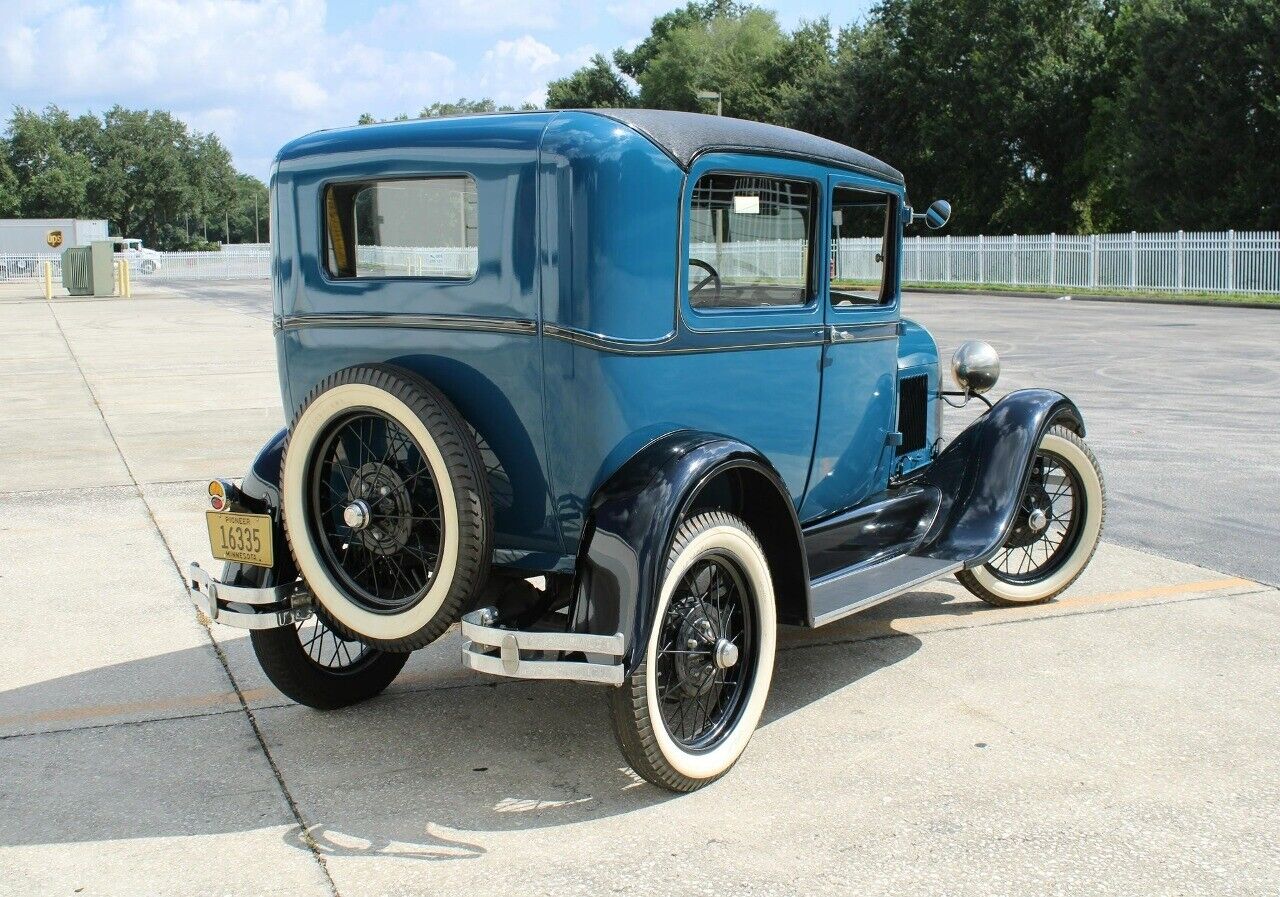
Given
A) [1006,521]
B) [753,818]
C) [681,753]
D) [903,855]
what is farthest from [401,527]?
[1006,521]

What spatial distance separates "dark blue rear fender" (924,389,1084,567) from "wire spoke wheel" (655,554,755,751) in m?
1.18

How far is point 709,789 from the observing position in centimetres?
363

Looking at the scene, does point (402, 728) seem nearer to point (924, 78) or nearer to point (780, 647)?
point (780, 647)

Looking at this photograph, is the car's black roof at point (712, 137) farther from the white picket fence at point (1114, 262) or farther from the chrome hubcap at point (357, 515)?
the white picket fence at point (1114, 262)

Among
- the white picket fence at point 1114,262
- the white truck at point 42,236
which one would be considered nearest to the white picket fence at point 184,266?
the white truck at point 42,236

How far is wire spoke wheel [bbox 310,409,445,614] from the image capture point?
370cm

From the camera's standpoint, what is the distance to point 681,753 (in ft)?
11.6

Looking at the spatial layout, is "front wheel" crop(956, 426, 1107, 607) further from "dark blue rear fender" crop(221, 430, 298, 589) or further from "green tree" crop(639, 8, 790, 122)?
"green tree" crop(639, 8, 790, 122)

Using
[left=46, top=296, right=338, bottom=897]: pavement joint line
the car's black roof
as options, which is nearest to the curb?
[left=46, top=296, right=338, bottom=897]: pavement joint line

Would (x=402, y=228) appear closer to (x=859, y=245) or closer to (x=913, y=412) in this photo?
(x=859, y=245)

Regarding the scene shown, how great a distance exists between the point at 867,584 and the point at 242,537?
202cm

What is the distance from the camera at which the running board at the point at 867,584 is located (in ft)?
13.3

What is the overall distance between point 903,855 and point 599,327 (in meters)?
1.59

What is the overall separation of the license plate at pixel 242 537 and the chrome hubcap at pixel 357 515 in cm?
33
